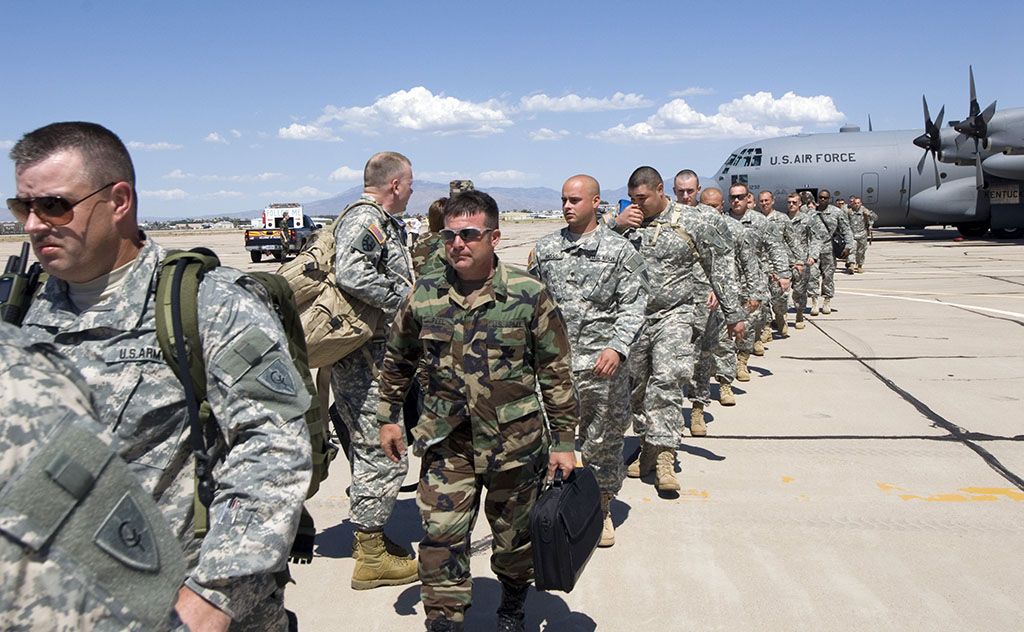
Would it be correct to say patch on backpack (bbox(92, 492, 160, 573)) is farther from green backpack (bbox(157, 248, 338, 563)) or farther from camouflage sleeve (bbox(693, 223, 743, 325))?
camouflage sleeve (bbox(693, 223, 743, 325))

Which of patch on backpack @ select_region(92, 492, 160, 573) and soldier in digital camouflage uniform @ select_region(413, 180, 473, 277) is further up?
soldier in digital camouflage uniform @ select_region(413, 180, 473, 277)

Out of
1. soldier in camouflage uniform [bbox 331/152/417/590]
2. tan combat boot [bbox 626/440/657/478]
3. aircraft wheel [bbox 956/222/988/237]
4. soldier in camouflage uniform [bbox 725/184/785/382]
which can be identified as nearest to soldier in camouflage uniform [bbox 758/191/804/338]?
soldier in camouflage uniform [bbox 725/184/785/382]

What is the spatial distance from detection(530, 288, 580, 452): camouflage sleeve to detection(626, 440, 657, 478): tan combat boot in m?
2.24

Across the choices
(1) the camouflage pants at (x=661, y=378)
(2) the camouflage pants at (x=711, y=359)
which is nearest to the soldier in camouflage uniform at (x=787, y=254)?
(2) the camouflage pants at (x=711, y=359)

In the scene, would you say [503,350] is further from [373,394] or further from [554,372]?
[373,394]

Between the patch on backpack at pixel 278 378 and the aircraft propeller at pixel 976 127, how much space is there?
1094 inches

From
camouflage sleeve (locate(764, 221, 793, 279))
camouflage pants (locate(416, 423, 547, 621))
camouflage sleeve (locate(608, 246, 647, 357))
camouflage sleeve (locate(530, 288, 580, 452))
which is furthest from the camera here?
camouflage sleeve (locate(764, 221, 793, 279))

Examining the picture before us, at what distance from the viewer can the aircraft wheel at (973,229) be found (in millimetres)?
29188

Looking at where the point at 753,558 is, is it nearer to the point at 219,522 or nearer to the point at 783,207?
the point at 219,522

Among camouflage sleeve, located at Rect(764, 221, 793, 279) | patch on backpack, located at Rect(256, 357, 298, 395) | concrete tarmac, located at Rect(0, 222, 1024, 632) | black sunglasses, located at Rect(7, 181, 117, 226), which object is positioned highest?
black sunglasses, located at Rect(7, 181, 117, 226)

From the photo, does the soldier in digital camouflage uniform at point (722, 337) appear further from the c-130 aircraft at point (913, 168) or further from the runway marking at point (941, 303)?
the c-130 aircraft at point (913, 168)

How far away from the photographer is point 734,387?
816cm

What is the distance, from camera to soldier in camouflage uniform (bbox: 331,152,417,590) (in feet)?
13.0

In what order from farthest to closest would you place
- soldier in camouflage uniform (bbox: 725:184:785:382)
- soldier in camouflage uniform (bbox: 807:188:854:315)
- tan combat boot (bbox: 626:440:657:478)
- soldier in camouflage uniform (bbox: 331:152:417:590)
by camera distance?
soldier in camouflage uniform (bbox: 807:188:854:315) < soldier in camouflage uniform (bbox: 725:184:785:382) < tan combat boot (bbox: 626:440:657:478) < soldier in camouflage uniform (bbox: 331:152:417:590)
